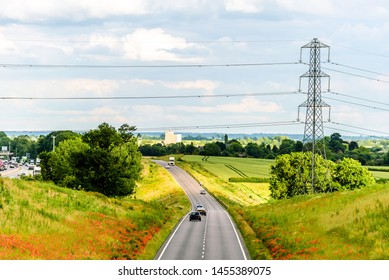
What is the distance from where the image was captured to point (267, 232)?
213 ft

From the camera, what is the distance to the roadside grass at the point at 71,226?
44.0m

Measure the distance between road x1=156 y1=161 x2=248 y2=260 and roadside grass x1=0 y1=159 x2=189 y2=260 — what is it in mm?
1528

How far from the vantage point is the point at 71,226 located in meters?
55.5

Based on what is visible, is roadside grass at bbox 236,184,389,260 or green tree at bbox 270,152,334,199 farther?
green tree at bbox 270,152,334,199

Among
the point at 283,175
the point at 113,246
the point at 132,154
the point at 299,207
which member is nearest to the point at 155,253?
the point at 113,246

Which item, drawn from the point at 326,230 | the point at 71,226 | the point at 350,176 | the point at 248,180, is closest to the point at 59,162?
the point at 248,180

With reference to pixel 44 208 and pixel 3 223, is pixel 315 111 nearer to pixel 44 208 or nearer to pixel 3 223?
pixel 44 208

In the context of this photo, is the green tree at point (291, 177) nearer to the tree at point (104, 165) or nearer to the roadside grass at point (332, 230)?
the tree at point (104, 165)

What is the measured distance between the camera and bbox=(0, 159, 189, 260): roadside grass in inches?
1733

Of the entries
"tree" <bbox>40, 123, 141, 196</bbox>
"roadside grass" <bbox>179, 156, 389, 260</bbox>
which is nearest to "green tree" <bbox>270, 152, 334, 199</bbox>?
"tree" <bbox>40, 123, 141, 196</bbox>

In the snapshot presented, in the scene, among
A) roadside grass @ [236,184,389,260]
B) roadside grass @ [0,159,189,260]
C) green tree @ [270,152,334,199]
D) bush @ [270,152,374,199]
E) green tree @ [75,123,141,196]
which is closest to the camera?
roadside grass @ [0,159,189,260]

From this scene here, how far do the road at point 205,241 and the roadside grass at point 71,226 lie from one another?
1528mm

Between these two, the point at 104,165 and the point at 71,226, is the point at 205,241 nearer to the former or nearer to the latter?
the point at 71,226

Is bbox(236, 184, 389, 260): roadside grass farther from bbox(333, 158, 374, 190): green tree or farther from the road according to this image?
bbox(333, 158, 374, 190): green tree
